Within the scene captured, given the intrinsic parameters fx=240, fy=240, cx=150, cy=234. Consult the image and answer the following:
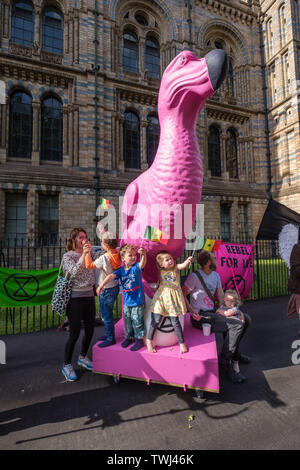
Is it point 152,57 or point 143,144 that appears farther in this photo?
point 152,57

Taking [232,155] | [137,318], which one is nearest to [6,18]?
[232,155]

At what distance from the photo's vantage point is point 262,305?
263 inches

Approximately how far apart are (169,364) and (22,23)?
17445mm

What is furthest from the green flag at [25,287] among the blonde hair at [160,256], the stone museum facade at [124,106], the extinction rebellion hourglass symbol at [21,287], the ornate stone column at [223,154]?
the ornate stone column at [223,154]

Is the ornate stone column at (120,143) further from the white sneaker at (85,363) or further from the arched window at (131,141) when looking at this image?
the white sneaker at (85,363)

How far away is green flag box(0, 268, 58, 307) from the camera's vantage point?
4812mm

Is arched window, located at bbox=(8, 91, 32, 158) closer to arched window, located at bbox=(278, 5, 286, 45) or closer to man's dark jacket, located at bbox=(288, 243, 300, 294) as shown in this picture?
man's dark jacket, located at bbox=(288, 243, 300, 294)

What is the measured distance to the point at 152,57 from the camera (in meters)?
15.5

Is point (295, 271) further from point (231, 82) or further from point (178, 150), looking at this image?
point (231, 82)

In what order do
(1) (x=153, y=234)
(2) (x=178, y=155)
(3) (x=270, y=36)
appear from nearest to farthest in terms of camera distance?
(1) (x=153, y=234), (2) (x=178, y=155), (3) (x=270, y=36)

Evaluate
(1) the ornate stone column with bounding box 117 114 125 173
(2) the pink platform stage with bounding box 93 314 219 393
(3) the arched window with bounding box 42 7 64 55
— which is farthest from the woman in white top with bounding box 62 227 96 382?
(3) the arched window with bounding box 42 7 64 55

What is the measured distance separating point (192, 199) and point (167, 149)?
24.9 inches

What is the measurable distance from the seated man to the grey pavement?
0.83 feet
